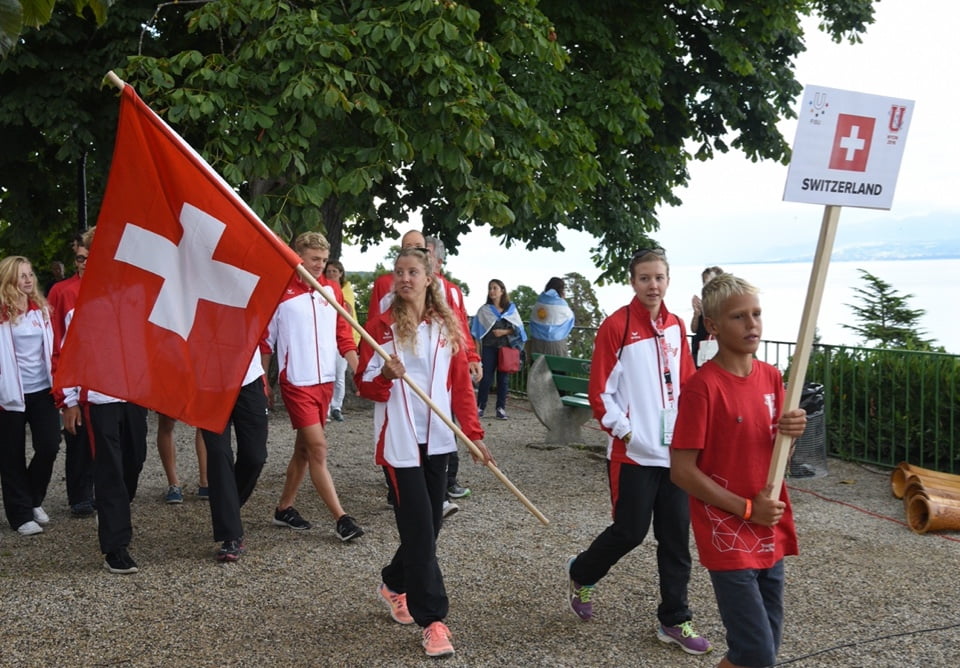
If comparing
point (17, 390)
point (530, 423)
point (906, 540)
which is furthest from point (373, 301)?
point (530, 423)

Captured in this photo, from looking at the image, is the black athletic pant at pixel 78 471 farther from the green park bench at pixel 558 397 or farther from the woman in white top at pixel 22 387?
the green park bench at pixel 558 397

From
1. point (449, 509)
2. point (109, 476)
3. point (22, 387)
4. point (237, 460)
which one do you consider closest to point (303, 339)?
point (237, 460)

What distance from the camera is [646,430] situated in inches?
196

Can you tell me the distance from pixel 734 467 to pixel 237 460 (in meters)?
4.05

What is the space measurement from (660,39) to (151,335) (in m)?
11.8

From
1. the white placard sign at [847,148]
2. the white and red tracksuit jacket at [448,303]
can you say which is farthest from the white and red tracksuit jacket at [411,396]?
the white placard sign at [847,148]

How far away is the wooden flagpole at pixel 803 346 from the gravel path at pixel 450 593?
5.43ft

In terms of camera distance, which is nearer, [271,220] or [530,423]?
[271,220]

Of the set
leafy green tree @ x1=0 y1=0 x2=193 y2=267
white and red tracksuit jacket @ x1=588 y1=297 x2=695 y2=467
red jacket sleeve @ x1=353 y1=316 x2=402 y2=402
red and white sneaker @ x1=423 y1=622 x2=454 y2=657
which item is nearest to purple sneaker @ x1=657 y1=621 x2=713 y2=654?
white and red tracksuit jacket @ x1=588 y1=297 x2=695 y2=467

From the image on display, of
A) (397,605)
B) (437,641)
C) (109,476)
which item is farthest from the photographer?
(109,476)

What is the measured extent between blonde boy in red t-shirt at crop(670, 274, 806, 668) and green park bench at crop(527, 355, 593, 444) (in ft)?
24.4

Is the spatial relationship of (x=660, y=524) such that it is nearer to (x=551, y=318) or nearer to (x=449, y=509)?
(x=449, y=509)

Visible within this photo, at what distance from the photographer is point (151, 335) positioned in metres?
4.89

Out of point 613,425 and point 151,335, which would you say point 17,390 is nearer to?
point 151,335
